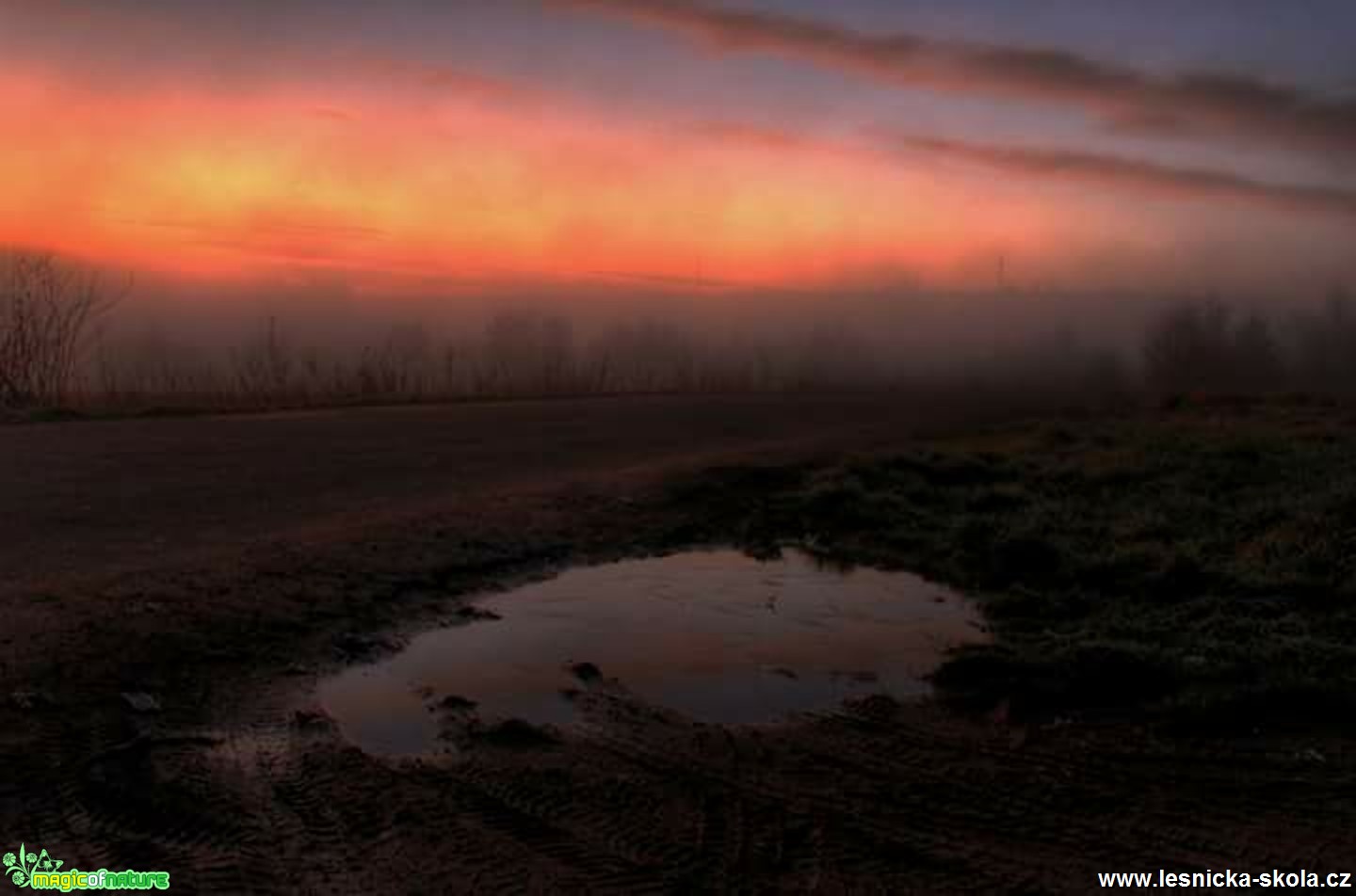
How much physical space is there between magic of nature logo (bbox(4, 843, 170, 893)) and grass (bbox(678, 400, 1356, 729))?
15.6ft

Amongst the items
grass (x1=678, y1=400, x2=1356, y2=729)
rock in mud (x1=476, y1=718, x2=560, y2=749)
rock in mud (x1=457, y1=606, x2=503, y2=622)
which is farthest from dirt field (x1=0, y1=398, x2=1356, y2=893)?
grass (x1=678, y1=400, x2=1356, y2=729)

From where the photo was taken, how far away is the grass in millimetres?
7164

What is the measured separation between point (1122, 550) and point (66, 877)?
9.41 meters

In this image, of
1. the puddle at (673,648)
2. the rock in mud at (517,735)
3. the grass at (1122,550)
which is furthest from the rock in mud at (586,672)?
the grass at (1122,550)

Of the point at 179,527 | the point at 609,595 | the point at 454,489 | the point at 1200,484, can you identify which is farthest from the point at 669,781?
the point at 1200,484

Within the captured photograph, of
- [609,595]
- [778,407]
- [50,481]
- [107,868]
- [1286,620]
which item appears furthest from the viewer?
[778,407]

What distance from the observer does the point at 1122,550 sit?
10984 mm

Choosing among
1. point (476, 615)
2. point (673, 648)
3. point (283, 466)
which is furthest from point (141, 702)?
point (283, 466)

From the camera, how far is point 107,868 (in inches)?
174

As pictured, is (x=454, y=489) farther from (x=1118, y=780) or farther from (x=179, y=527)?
(x=1118, y=780)

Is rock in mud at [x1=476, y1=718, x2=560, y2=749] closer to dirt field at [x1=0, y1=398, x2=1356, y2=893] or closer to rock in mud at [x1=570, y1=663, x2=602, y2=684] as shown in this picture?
dirt field at [x1=0, y1=398, x2=1356, y2=893]

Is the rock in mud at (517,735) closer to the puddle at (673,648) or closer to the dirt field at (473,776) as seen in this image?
the dirt field at (473,776)

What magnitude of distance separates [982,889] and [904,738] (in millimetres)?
1911

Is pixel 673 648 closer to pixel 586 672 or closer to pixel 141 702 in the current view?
pixel 586 672
